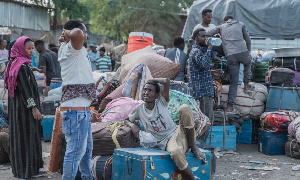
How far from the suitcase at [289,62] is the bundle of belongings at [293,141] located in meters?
1.82

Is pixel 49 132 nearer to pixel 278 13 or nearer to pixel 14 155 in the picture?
pixel 14 155

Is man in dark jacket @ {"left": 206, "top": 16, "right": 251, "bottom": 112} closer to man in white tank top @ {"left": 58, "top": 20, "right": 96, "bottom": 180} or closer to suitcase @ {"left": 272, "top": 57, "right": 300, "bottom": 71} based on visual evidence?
suitcase @ {"left": 272, "top": 57, "right": 300, "bottom": 71}

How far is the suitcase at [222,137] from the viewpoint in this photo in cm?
792

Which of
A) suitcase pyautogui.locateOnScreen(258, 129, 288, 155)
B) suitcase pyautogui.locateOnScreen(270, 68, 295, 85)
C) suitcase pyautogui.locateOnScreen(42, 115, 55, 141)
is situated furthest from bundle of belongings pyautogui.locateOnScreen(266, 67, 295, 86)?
suitcase pyautogui.locateOnScreen(42, 115, 55, 141)

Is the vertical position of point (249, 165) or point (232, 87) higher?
point (232, 87)

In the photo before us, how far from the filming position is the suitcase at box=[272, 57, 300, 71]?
9023 mm

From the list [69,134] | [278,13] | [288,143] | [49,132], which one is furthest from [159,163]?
[278,13]

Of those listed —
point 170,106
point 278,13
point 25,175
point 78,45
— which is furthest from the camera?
point 278,13

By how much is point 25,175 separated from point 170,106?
2284 mm

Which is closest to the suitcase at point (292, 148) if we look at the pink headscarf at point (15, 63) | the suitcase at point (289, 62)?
the suitcase at point (289, 62)

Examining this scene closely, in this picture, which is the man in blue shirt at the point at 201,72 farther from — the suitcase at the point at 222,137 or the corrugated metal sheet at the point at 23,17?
the corrugated metal sheet at the point at 23,17

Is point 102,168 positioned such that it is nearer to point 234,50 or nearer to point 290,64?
point 234,50

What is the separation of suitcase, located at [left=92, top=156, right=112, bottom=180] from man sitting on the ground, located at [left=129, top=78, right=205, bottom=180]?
1.97 feet

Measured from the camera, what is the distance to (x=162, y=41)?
107ft
